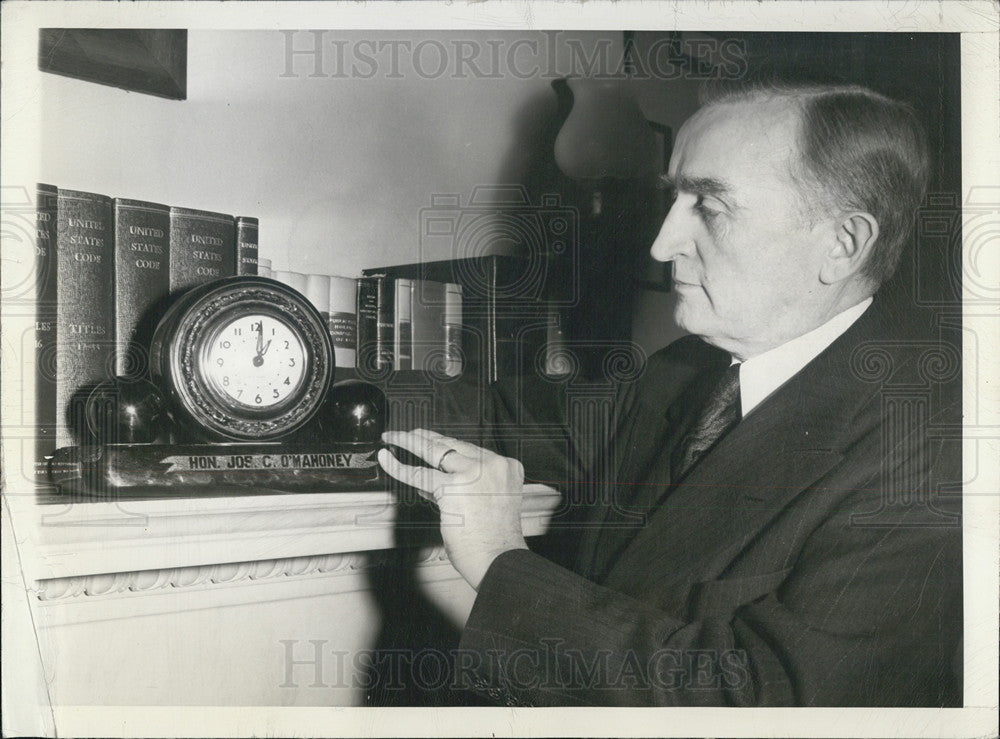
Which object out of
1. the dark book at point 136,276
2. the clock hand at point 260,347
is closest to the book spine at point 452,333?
the clock hand at point 260,347

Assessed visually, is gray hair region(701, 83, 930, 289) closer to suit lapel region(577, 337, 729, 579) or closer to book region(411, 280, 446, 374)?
suit lapel region(577, 337, 729, 579)

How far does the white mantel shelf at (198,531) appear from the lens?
902 mm

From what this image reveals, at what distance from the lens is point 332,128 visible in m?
1.06

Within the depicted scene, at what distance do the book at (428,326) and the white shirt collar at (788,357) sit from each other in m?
0.38

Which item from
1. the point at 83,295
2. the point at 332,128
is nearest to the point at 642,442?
the point at 332,128

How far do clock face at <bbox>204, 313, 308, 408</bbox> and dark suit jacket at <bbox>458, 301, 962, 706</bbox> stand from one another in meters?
0.32

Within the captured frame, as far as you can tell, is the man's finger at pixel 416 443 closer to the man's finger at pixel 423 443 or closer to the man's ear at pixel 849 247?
the man's finger at pixel 423 443

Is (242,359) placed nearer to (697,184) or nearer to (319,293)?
(319,293)

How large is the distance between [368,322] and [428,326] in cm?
7

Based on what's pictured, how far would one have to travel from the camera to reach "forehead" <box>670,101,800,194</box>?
1019 millimetres

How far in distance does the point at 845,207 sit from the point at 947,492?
0.38 metres

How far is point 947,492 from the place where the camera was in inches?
42.6

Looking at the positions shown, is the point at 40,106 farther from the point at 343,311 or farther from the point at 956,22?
the point at 956,22

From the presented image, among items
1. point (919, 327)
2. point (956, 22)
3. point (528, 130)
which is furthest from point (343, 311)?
point (956, 22)
